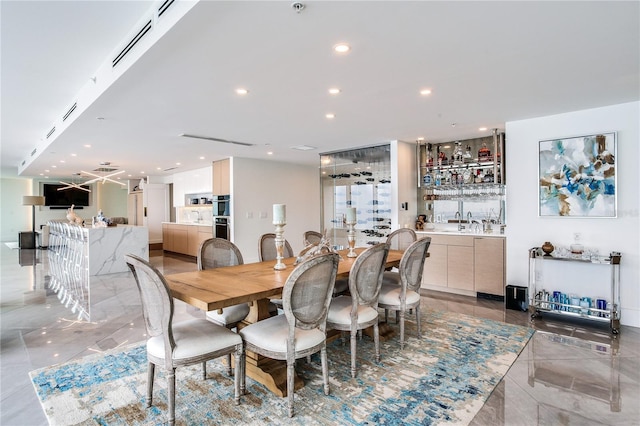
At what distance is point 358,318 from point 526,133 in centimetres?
349

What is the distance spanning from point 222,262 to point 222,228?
15.2ft

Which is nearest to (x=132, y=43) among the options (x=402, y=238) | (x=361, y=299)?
(x=361, y=299)

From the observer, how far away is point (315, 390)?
7.97ft

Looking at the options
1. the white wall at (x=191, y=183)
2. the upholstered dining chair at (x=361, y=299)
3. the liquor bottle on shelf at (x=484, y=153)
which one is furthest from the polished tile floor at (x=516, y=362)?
the white wall at (x=191, y=183)

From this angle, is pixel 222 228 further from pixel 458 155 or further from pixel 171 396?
pixel 171 396

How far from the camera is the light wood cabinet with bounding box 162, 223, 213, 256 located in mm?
8648

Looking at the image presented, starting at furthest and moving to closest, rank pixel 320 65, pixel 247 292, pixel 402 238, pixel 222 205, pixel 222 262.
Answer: pixel 222 205 < pixel 402 238 < pixel 222 262 < pixel 320 65 < pixel 247 292

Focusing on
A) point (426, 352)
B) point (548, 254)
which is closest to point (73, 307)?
point (426, 352)

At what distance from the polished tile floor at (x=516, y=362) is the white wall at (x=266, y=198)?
2.82 m

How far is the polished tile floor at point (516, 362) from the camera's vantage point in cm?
220

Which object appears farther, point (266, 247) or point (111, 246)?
point (111, 246)

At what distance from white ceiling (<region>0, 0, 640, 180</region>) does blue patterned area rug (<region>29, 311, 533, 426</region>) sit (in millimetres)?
2348

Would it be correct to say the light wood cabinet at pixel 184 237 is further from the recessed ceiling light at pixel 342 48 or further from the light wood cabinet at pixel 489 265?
the recessed ceiling light at pixel 342 48

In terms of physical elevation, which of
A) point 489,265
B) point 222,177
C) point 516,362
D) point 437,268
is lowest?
point 516,362
